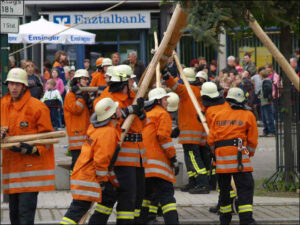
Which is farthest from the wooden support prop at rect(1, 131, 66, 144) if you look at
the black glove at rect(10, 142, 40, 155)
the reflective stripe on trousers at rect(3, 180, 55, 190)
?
the reflective stripe on trousers at rect(3, 180, 55, 190)

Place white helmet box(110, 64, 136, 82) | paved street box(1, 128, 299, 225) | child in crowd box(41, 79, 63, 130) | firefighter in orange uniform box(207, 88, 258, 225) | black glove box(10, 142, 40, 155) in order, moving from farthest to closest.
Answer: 1. child in crowd box(41, 79, 63, 130)
2. paved street box(1, 128, 299, 225)
3. firefighter in orange uniform box(207, 88, 258, 225)
4. white helmet box(110, 64, 136, 82)
5. black glove box(10, 142, 40, 155)

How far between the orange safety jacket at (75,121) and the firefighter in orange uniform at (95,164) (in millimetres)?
3439

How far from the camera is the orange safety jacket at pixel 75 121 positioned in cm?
1121

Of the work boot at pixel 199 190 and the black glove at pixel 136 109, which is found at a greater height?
the black glove at pixel 136 109

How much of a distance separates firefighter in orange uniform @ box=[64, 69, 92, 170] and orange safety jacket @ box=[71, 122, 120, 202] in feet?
11.4

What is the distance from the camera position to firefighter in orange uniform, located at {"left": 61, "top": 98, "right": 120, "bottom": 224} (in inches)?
297

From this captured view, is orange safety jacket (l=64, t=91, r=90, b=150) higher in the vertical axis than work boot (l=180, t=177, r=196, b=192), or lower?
higher

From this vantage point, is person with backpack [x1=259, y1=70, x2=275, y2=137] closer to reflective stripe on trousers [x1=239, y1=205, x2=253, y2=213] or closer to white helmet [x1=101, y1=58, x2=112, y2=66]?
white helmet [x1=101, y1=58, x2=112, y2=66]

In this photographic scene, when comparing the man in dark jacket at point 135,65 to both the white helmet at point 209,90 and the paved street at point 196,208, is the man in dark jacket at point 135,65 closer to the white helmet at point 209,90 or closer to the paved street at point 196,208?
the paved street at point 196,208

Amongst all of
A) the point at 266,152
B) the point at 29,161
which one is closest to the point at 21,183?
the point at 29,161

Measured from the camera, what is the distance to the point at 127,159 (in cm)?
812

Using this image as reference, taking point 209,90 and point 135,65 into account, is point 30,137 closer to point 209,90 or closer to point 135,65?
point 209,90

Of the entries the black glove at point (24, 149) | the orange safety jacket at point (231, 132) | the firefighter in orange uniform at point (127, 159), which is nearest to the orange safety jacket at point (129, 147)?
the firefighter in orange uniform at point (127, 159)

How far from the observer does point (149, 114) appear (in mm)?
9211
